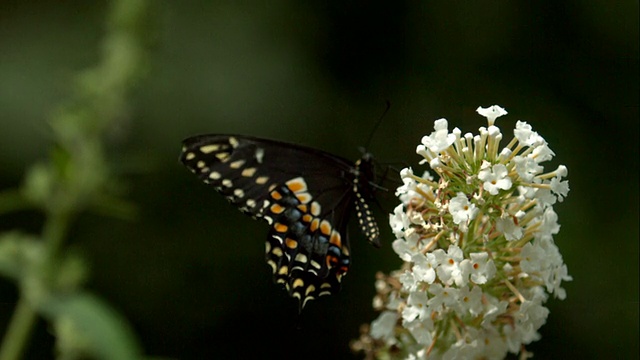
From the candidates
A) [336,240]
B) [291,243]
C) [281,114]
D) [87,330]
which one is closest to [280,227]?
[291,243]

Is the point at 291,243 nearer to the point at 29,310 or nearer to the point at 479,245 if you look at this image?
the point at 479,245

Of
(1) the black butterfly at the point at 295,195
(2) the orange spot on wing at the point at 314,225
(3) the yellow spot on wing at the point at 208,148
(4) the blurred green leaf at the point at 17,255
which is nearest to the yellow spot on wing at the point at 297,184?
(1) the black butterfly at the point at 295,195

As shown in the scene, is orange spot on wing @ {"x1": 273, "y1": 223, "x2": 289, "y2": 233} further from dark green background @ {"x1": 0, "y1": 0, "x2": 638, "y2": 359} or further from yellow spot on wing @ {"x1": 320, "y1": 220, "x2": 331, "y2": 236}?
dark green background @ {"x1": 0, "y1": 0, "x2": 638, "y2": 359}

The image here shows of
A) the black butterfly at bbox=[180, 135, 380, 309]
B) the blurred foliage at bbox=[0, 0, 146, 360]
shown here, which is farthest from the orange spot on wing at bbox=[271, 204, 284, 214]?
the blurred foliage at bbox=[0, 0, 146, 360]

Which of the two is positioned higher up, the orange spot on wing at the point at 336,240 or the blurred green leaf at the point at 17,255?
the orange spot on wing at the point at 336,240

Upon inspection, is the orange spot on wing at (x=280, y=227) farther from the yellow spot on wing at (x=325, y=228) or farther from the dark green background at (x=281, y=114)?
the dark green background at (x=281, y=114)

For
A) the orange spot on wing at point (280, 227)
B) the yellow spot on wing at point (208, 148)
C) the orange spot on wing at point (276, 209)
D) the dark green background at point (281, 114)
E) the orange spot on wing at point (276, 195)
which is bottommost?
the orange spot on wing at point (280, 227)

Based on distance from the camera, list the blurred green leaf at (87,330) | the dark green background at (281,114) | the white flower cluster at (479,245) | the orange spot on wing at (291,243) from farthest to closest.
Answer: the dark green background at (281,114), the orange spot on wing at (291,243), the blurred green leaf at (87,330), the white flower cluster at (479,245)
